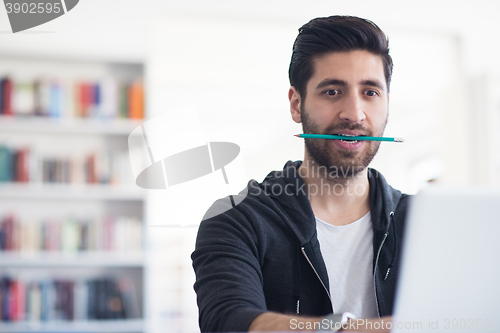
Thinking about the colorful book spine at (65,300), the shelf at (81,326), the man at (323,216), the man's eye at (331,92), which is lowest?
the shelf at (81,326)

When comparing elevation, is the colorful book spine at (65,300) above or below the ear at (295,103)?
below

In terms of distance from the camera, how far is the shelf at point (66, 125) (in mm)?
2711

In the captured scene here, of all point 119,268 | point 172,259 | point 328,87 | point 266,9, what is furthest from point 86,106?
point 328,87

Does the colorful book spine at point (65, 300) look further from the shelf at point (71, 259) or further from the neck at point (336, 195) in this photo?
the neck at point (336, 195)

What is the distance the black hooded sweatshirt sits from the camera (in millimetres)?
938

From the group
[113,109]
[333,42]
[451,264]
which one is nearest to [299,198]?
[333,42]

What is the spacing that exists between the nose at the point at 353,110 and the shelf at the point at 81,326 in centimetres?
207

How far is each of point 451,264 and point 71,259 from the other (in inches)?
100.0

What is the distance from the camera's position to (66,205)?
9.36ft

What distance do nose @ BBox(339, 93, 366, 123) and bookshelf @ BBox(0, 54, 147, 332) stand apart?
6.20ft

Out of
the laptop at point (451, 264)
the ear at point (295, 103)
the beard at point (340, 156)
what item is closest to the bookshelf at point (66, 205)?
the ear at point (295, 103)

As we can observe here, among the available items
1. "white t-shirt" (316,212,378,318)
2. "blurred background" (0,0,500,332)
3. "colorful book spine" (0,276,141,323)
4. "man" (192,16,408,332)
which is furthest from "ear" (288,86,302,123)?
"colorful book spine" (0,276,141,323)

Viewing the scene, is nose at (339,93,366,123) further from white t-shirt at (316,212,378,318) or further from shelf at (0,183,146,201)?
shelf at (0,183,146,201)

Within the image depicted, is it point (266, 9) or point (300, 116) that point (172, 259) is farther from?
point (300, 116)
